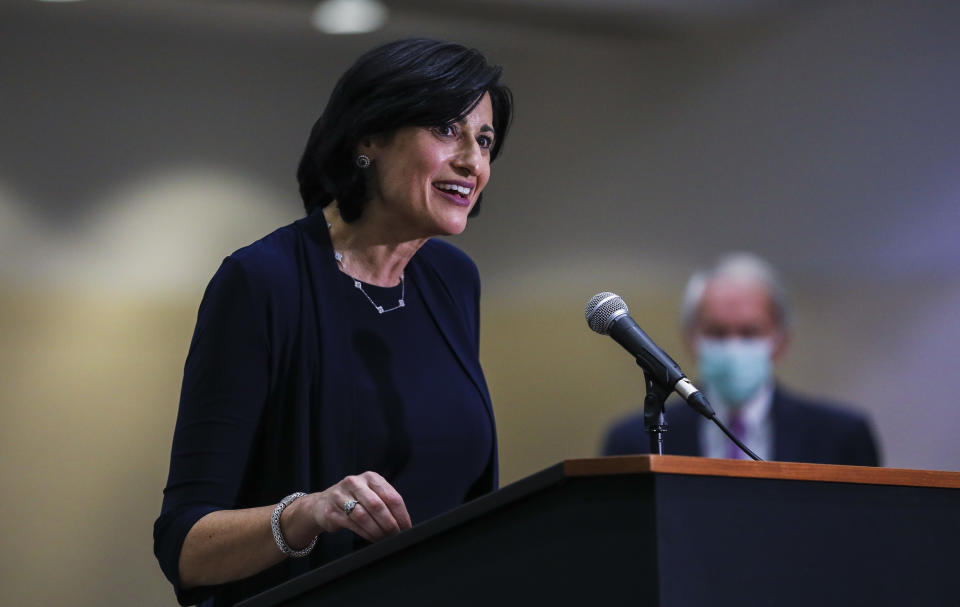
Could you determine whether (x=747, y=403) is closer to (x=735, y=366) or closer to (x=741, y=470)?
(x=735, y=366)

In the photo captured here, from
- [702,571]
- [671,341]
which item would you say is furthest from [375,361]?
[671,341]

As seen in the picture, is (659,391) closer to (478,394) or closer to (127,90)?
(478,394)

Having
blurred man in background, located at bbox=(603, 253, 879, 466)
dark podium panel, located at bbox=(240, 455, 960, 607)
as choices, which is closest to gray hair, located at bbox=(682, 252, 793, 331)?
blurred man in background, located at bbox=(603, 253, 879, 466)

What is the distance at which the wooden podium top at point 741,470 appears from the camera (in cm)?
105

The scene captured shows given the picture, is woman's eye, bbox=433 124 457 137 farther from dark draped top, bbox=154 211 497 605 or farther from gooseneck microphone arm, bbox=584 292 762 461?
gooseneck microphone arm, bbox=584 292 762 461

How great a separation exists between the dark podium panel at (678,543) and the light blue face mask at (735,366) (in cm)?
259

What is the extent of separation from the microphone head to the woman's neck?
452mm

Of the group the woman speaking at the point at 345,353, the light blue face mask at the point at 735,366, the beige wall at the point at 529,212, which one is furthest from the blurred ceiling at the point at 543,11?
the woman speaking at the point at 345,353

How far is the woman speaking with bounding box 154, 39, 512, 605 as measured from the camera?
1.51 m

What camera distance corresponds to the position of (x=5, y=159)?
461cm

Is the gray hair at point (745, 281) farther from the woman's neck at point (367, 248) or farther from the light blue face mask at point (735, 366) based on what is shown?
the woman's neck at point (367, 248)

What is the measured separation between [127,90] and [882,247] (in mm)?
3198

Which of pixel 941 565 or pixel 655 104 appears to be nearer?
pixel 941 565

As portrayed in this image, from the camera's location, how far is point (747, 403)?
3.87m
